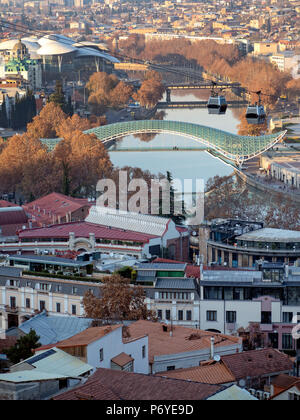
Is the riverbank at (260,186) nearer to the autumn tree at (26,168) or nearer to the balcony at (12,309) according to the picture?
the autumn tree at (26,168)

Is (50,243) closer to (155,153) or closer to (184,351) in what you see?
(184,351)

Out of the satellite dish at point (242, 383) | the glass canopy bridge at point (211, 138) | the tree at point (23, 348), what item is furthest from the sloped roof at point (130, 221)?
the glass canopy bridge at point (211, 138)

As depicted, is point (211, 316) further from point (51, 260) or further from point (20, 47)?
point (20, 47)

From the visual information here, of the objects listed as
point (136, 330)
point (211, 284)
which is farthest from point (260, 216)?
point (136, 330)

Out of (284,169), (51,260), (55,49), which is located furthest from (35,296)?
(55,49)

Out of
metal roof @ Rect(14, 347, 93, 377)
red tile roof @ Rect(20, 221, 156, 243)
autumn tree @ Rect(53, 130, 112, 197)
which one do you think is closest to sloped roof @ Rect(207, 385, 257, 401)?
metal roof @ Rect(14, 347, 93, 377)
